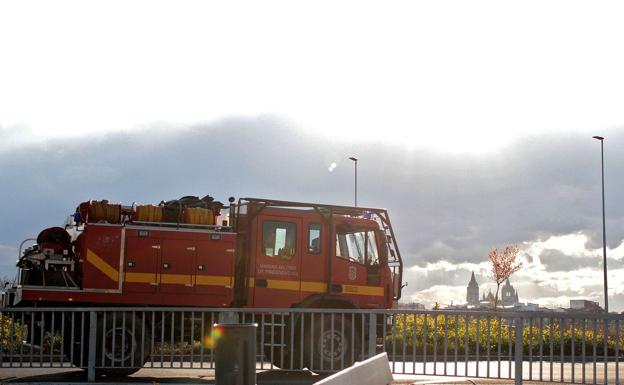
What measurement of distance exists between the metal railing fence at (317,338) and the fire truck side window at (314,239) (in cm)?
159

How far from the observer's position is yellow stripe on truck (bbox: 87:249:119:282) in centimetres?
1556

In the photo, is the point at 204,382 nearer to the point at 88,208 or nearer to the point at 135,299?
the point at 135,299

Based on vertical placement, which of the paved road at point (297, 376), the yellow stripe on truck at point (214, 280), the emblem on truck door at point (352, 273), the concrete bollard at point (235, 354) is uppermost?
the emblem on truck door at point (352, 273)

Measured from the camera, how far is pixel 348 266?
17.1m

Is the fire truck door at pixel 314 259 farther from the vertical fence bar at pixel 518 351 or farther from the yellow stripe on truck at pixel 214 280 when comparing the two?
the vertical fence bar at pixel 518 351

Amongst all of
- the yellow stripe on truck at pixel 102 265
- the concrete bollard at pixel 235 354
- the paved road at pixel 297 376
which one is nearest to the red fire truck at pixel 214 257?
the yellow stripe on truck at pixel 102 265

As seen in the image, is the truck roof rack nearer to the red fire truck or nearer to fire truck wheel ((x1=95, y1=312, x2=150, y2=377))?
the red fire truck

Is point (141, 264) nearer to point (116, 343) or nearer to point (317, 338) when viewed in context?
point (116, 343)

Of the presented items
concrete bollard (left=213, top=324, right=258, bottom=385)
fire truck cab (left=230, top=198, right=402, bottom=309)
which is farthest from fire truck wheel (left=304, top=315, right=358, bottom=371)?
concrete bollard (left=213, top=324, right=258, bottom=385)

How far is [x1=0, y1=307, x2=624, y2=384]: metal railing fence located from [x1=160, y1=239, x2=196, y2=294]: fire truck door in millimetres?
574

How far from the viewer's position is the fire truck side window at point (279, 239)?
655 inches

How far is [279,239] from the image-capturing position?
16.7 m

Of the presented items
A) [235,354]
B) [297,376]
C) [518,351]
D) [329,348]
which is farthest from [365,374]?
[297,376]

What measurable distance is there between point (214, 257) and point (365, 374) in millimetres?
10985
